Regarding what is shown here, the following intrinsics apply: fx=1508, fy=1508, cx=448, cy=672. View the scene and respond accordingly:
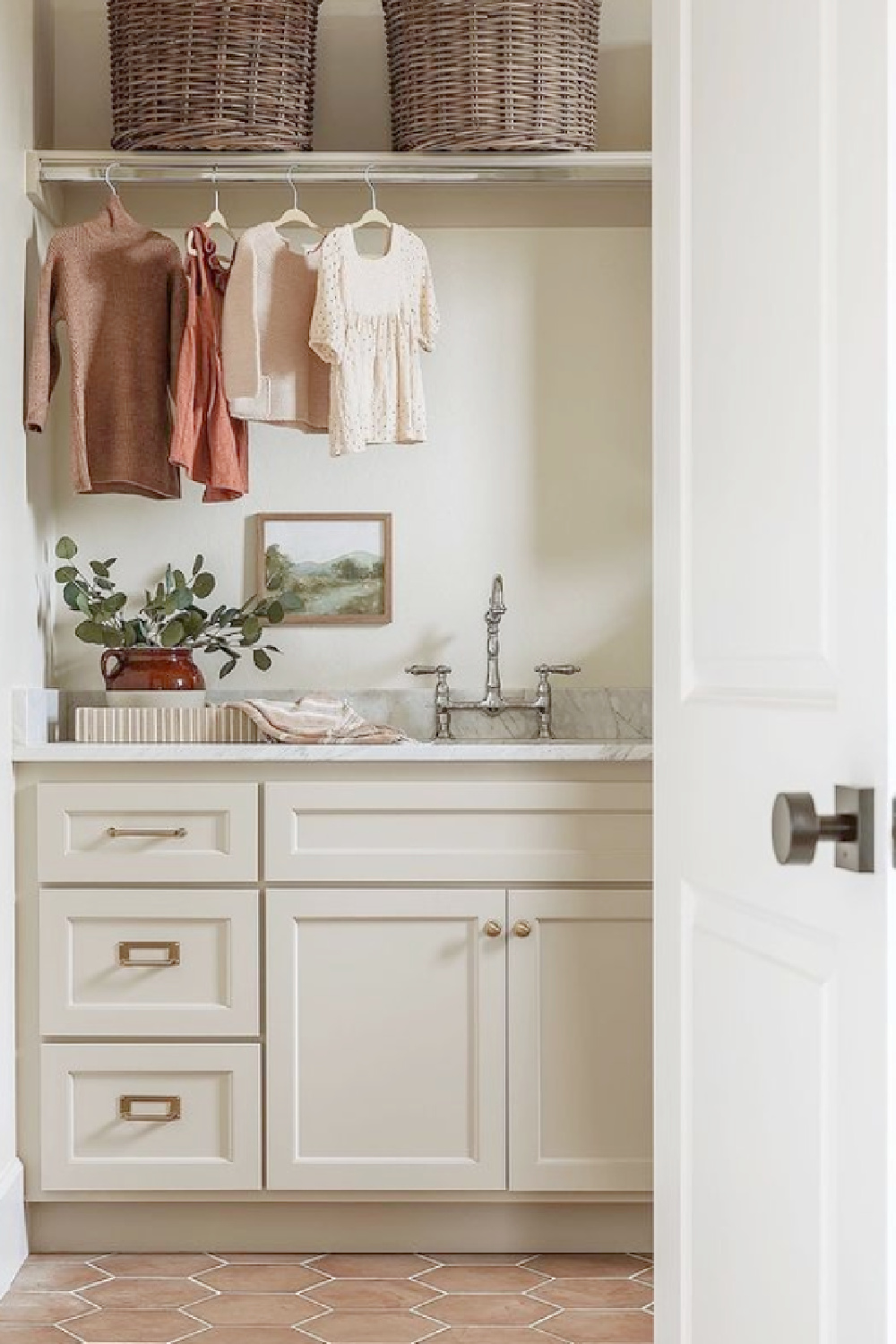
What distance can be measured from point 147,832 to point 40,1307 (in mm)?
825

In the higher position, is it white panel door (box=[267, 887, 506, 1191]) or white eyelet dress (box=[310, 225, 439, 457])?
white eyelet dress (box=[310, 225, 439, 457])

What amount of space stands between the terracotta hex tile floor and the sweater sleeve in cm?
164

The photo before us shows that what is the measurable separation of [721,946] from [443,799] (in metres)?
1.47

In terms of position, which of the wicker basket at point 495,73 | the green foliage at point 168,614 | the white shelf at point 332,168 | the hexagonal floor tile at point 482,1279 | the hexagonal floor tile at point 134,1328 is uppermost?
the wicker basket at point 495,73

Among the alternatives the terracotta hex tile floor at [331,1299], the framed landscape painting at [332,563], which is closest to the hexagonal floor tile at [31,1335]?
the terracotta hex tile floor at [331,1299]

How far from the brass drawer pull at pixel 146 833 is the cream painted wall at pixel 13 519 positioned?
192 mm

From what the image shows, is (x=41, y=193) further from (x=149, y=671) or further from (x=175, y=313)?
(x=149, y=671)

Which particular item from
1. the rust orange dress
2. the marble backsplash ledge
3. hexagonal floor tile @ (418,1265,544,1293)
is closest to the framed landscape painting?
the marble backsplash ledge

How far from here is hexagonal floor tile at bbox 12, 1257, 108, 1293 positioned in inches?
105

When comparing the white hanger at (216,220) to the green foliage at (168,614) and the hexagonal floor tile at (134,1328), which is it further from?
the hexagonal floor tile at (134,1328)

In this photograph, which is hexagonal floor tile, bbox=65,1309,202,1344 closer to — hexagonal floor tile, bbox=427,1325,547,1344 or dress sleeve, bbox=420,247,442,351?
hexagonal floor tile, bbox=427,1325,547,1344

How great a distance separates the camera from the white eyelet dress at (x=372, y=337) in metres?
2.91

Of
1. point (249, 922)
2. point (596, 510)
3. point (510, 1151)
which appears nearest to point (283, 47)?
point (596, 510)

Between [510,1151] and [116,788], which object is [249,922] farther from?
[510,1151]
